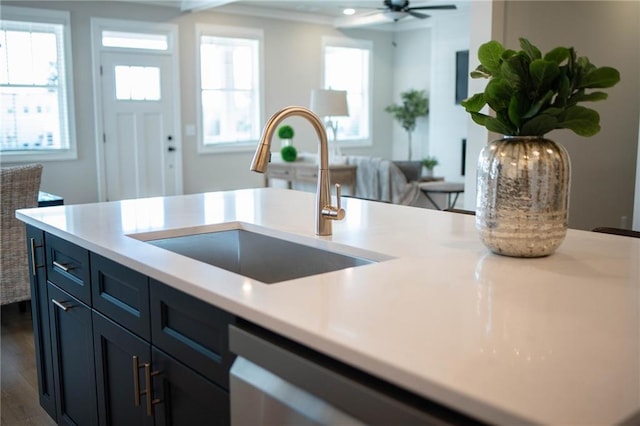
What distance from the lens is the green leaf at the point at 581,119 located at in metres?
1.53

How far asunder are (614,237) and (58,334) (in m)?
1.97

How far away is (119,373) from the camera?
1876 millimetres

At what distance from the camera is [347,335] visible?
1037 millimetres

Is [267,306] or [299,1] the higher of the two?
[299,1]

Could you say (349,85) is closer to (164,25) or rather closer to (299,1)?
(299,1)

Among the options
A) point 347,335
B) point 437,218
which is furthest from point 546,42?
point 347,335

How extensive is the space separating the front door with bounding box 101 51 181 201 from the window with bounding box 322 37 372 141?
9.09ft

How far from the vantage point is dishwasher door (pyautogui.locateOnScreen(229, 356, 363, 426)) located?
1.07m

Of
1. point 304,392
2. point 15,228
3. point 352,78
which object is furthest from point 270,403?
point 352,78

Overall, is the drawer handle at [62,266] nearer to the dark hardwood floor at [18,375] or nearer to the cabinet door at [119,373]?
the cabinet door at [119,373]

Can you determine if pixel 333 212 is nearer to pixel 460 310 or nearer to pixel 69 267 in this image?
pixel 460 310

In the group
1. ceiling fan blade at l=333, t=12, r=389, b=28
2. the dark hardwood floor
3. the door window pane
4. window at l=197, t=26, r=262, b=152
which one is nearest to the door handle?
the dark hardwood floor

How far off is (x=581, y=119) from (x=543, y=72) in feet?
0.56

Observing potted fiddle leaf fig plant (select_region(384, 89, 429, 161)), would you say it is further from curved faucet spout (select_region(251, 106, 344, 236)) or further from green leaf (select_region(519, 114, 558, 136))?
green leaf (select_region(519, 114, 558, 136))
